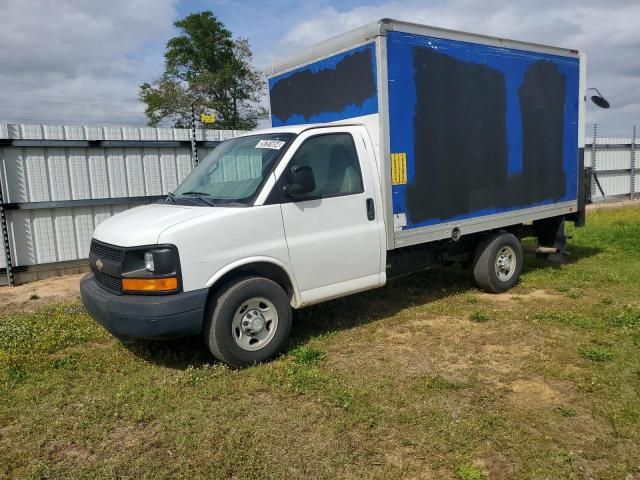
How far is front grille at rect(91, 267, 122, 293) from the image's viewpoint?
14.6ft

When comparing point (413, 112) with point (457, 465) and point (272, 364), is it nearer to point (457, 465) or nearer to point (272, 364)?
point (272, 364)

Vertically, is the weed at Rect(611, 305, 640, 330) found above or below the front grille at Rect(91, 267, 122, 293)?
below

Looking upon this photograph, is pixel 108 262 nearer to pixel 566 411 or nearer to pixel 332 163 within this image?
pixel 332 163

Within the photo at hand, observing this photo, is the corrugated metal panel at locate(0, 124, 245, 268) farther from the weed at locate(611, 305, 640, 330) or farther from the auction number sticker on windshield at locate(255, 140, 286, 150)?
the weed at locate(611, 305, 640, 330)

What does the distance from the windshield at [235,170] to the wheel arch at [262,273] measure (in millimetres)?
565

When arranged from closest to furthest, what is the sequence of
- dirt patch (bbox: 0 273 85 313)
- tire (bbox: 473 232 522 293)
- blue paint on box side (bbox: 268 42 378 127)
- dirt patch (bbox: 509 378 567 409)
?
dirt patch (bbox: 509 378 567 409)
blue paint on box side (bbox: 268 42 378 127)
tire (bbox: 473 232 522 293)
dirt patch (bbox: 0 273 85 313)

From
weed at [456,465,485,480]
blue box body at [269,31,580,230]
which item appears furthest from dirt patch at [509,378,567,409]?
blue box body at [269,31,580,230]

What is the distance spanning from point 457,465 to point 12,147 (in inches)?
332

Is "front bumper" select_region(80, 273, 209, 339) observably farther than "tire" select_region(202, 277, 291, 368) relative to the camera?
No

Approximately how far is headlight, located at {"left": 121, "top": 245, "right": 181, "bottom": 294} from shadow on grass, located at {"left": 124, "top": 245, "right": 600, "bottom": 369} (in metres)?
0.96

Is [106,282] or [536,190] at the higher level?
[536,190]

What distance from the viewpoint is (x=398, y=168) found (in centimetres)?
549

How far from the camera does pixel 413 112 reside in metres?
5.59

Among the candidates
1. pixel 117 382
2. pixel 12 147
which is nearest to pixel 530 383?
pixel 117 382
